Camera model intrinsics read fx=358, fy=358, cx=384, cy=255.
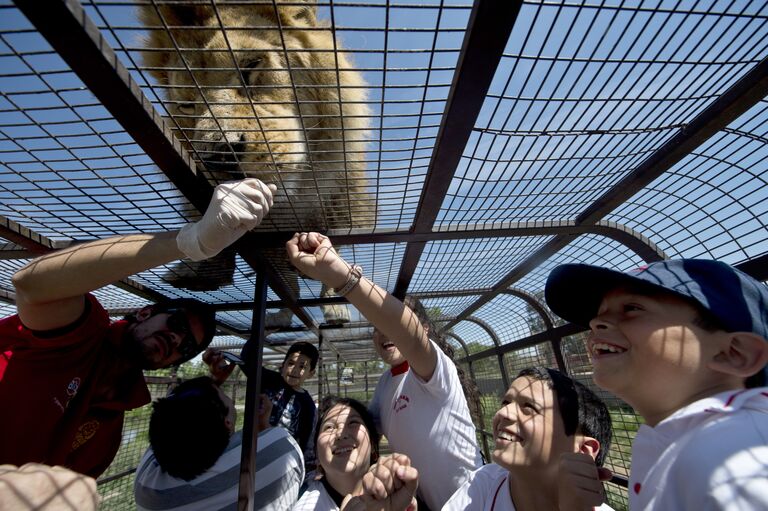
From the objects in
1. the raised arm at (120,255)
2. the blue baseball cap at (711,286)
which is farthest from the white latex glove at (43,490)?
the blue baseball cap at (711,286)

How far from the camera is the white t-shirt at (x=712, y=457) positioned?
1.58 feet

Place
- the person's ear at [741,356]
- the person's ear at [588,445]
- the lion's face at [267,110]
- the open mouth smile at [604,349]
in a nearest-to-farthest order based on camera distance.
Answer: the person's ear at [741,356], the open mouth smile at [604,349], the lion's face at [267,110], the person's ear at [588,445]

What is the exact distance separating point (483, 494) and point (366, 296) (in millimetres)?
780

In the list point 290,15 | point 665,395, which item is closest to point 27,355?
point 665,395

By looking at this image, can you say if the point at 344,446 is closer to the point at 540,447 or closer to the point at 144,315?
the point at 540,447

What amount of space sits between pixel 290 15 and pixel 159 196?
1.48m

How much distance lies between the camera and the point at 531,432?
1062 mm

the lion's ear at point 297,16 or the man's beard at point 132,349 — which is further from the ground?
the lion's ear at point 297,16

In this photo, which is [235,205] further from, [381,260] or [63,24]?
[381,260]

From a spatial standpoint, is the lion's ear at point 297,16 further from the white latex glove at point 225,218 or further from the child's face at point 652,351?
the child's face at point 652,351

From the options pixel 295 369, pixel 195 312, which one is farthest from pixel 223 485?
pixel 295 369

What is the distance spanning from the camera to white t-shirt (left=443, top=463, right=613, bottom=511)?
114cm

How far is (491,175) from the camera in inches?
51.9

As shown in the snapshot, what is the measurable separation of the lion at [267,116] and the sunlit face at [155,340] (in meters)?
0.37
